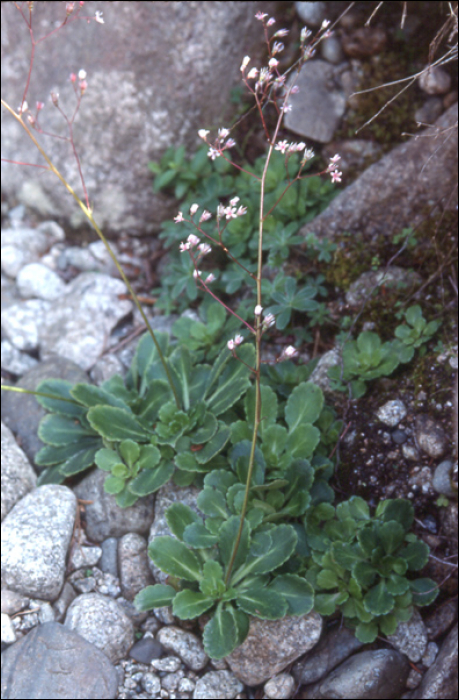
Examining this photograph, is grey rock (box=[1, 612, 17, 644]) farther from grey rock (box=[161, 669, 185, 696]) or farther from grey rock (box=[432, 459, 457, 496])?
grey rock (box=[432, 459, 457, 496])

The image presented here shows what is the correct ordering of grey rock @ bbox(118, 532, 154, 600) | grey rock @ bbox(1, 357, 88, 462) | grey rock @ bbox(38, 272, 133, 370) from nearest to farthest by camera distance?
grey rock @ bbox(118, 532, 154, 600) → grey rock @ bbox(1, 357, 88, 462) → grey rock @ bbox(38, 272, 133, 370)

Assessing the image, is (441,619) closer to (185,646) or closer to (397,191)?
(185,646)

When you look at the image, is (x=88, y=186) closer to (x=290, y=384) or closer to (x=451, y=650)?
(x=290, y=384)

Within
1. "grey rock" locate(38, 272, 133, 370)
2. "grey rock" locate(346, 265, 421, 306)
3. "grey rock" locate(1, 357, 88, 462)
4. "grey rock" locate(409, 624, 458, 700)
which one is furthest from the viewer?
"grey rock" locate(38, 272, 133, 370)

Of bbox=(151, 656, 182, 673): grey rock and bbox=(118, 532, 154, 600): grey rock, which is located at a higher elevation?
bbox=(118, 532, 154, 600): grey rock

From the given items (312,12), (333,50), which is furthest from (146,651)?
(312,12)

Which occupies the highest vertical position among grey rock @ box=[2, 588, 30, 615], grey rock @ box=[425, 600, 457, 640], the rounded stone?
the rounded stone

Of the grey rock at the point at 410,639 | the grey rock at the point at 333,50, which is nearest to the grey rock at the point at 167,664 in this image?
the grey rock at the point at 410,639

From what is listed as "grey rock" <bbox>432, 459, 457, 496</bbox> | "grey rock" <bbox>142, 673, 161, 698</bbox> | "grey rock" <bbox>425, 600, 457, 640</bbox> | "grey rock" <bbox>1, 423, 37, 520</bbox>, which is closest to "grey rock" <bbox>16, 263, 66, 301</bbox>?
"grey rock" <bbox>1, 423, 37, 520</bbox>
